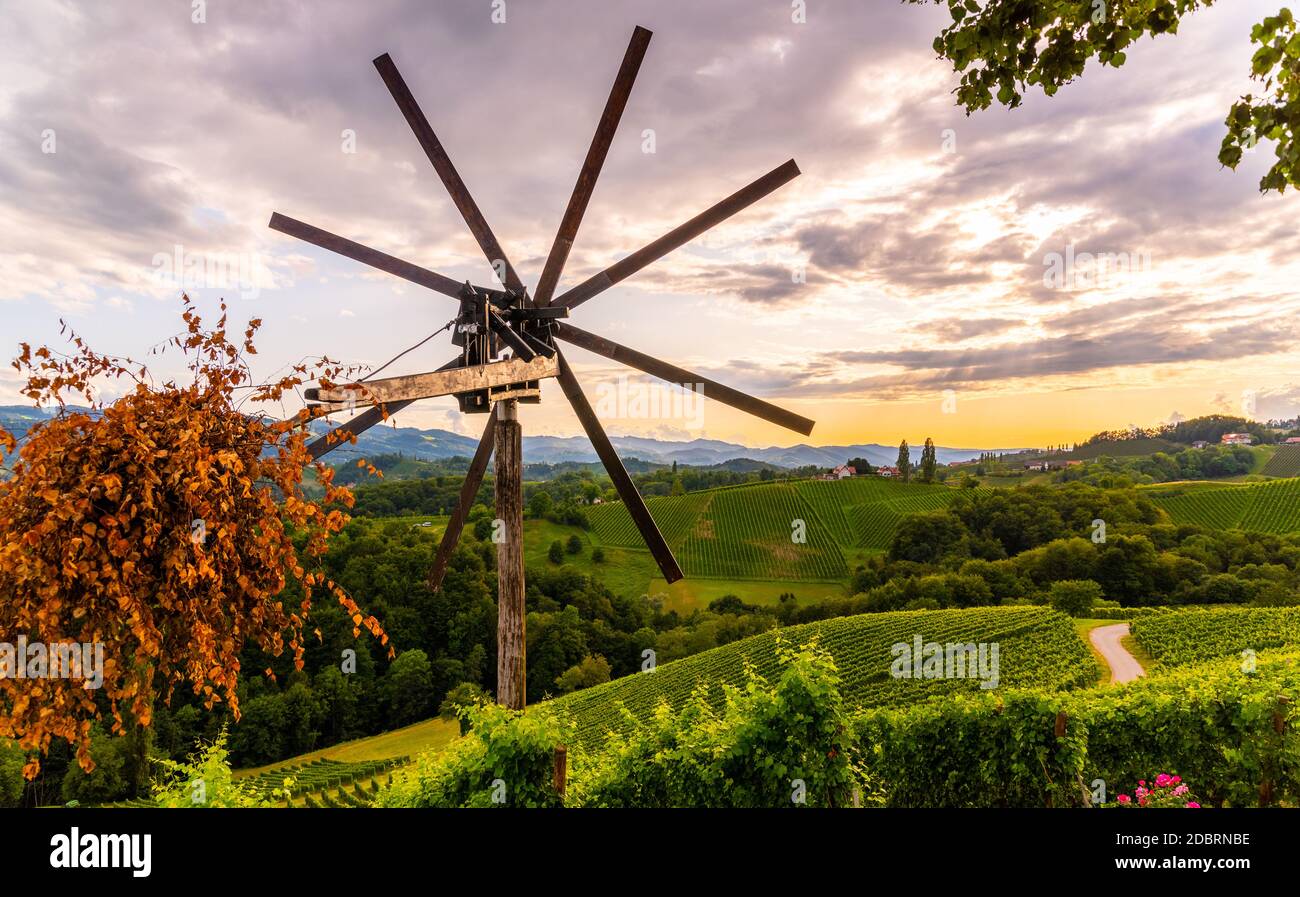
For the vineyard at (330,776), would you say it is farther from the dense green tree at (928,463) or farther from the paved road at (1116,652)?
the dense green tree at (928,463)

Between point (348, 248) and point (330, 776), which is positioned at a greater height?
point (348, 248)

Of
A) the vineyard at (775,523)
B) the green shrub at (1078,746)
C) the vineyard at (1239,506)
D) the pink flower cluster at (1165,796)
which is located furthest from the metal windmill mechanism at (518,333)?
the vineyard at (1239,506)

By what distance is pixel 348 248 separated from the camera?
A: 15.1ft

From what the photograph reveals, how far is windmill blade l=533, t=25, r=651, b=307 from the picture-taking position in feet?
13.4

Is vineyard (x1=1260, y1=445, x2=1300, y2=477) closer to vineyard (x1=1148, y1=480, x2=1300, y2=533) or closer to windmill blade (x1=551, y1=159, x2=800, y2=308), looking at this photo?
vineyard (x1=1148, y1=480, x2=1300, y2=533)

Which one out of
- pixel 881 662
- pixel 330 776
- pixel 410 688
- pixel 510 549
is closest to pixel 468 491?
pixel 510 549

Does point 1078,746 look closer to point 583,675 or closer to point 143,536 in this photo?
point 143,536

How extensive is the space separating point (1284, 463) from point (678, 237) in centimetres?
12925

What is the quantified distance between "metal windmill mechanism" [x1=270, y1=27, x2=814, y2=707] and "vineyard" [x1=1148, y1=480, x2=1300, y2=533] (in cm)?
8608

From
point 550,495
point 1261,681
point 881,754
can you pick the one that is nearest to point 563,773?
point 881,754

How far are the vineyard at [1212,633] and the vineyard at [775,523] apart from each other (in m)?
36.0

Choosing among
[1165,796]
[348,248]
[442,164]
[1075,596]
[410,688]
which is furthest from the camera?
[1075,596]

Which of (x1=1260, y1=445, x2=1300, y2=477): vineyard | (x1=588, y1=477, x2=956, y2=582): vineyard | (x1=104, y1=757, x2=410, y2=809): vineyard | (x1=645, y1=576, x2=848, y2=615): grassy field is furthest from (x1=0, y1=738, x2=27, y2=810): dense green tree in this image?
(x1=1260, y1=445, x2=1300, y2=477): vineyard
